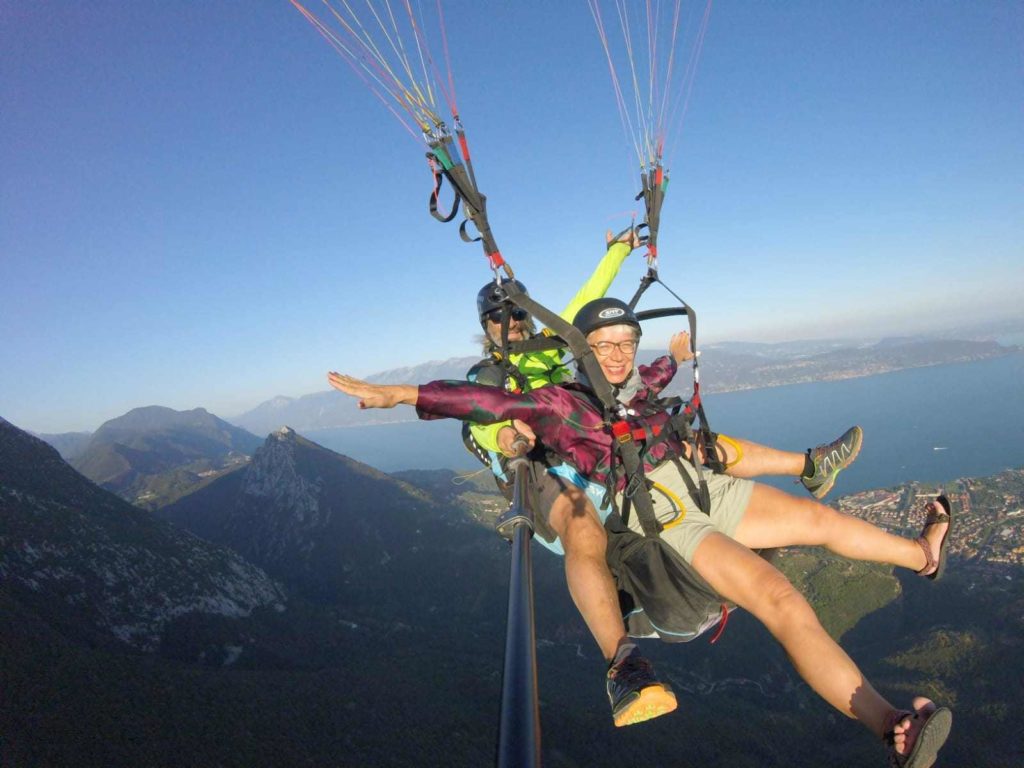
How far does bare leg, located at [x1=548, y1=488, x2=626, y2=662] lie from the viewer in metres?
2.93

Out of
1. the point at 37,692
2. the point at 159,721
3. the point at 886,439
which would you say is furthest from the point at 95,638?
the point at 886,439

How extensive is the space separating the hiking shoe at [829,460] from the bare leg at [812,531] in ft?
2.15

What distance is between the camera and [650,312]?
15.3 feet

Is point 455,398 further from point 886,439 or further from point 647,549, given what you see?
point 886,439

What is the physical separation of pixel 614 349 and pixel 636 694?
7.85ft

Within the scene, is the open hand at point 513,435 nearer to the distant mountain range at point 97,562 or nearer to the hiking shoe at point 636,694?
the hiking shoe at point 636,694

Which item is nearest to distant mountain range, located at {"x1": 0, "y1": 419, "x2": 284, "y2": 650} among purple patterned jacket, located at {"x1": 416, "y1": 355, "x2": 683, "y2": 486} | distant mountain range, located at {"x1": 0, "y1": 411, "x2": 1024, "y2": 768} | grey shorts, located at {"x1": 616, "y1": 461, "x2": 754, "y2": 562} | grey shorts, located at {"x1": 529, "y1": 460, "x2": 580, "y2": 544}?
distant mountain range, located at {"x1": 0, "y1": 411, "x2": 1024, "y2": 768}

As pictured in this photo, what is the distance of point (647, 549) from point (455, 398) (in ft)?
5.49

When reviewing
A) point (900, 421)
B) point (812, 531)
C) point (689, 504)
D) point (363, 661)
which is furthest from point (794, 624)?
point (900, 421)

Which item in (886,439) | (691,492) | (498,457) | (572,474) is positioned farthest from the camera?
(886,439)

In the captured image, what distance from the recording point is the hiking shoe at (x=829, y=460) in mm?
4332

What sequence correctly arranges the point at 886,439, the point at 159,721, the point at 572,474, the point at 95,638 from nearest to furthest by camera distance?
the point at 572,474
the point at 159,721
the point at 95,638
the point at 886,439

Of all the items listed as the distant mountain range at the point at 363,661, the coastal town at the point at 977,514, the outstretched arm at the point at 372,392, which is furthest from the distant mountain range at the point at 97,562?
the coastal town at the point at 977,514

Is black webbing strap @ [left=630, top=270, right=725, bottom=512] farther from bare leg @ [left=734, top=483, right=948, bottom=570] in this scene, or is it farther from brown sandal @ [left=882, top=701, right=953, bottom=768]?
brown sandal @ [left=882, top=701, right=953, bottom=768]
